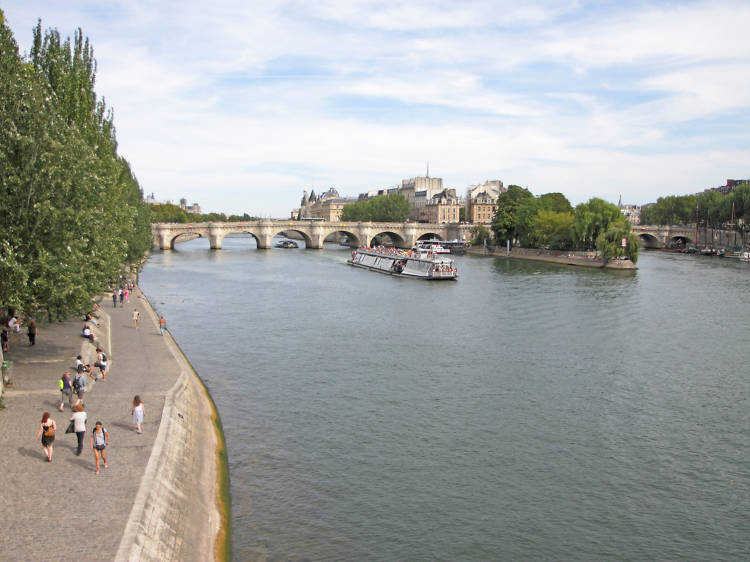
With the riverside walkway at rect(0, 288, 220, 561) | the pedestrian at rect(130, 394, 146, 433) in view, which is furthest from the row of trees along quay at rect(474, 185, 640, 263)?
the pedestrian at rect(130, 394, 146, 433)

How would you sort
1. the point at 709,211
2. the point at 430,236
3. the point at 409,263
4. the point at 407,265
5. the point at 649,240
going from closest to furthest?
1. the point at 409,263
2. the point at 407,265
3. the point at 709,211
4. the point at 649,240
5. the point at 430,236

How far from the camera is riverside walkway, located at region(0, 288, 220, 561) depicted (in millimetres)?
12672

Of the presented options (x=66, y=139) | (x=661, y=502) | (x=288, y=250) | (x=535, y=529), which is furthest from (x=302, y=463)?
(x=288, y=250)

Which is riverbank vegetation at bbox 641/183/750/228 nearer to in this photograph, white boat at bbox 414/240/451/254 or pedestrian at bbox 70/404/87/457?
white boat at bbox 414/240/451/254

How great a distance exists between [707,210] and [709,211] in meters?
1.72

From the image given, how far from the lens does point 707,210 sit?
136 m

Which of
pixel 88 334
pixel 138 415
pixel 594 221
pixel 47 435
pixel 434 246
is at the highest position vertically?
pixel 594 221

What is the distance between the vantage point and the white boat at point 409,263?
73.4 m

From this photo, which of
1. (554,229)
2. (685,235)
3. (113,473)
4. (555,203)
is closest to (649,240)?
(685,235)

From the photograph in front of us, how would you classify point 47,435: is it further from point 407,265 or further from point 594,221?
point 594,221

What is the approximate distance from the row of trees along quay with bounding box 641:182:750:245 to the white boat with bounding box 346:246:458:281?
70257 mm

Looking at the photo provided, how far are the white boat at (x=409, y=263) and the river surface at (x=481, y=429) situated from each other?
74.0ft

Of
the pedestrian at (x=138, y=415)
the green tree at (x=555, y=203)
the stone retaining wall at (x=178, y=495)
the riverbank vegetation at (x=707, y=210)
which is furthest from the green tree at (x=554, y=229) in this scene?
the pedestrian at (x=138, y=415)

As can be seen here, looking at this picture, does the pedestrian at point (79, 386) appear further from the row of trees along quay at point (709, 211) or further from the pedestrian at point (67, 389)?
the row of trees along quay at point (709, 211)
